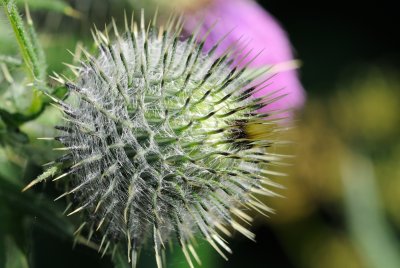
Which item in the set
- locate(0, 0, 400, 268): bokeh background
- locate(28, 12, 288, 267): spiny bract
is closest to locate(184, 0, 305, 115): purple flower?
locate(0, 0, 400, 268): bokeh background

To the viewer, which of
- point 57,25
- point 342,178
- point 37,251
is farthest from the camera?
point 342,178

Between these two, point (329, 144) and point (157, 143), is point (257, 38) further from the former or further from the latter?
point (329, 144)

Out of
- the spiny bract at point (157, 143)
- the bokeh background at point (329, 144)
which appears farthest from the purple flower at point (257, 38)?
the spiny bract at point (157, 143)

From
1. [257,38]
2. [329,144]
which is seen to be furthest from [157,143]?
[329,144]

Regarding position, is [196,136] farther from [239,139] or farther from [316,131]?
[316,131]

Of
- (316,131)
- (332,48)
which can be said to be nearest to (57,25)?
(316,131)
